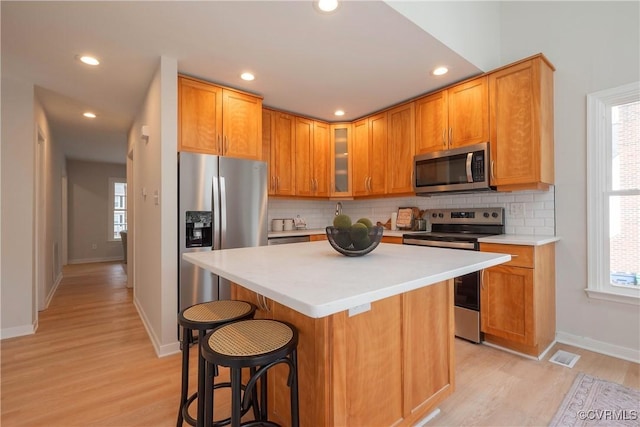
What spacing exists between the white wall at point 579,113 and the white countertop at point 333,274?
5.83 ft

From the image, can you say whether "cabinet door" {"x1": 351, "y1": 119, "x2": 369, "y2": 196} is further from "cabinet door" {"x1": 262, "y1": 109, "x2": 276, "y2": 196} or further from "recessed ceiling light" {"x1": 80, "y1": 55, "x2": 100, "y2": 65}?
"recessed ceiling light" {"x1": 80, "y1": 55, "x2": 100, "y2": 65}

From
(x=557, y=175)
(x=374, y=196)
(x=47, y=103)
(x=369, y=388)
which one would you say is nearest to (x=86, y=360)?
(x=369, y=388)

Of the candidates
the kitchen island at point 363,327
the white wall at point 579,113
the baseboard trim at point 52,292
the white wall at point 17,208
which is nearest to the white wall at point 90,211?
the baseboard trim at point 52,292

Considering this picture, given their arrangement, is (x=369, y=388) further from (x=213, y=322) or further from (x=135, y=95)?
(x=135, y=95)

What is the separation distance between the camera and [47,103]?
3451 mm

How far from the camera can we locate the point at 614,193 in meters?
2.37

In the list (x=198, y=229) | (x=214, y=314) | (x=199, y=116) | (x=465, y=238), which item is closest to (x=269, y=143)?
(x=199, y=116)

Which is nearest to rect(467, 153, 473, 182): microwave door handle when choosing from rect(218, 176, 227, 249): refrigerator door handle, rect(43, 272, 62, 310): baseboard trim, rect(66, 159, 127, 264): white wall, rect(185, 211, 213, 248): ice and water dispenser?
rect(218, 176, 227, 249): refrigerator door handle

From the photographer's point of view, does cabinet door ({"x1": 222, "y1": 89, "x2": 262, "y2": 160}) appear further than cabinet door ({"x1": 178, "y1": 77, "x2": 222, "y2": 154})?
Yes

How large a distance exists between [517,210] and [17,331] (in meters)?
4.91

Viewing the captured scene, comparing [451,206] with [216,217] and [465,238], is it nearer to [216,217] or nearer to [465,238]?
[465,238]

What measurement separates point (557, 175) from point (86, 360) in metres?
4.21

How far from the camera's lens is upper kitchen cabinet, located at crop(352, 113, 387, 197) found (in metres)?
3.69

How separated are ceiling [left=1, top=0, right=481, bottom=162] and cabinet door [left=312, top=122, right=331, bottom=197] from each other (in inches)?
21.2
